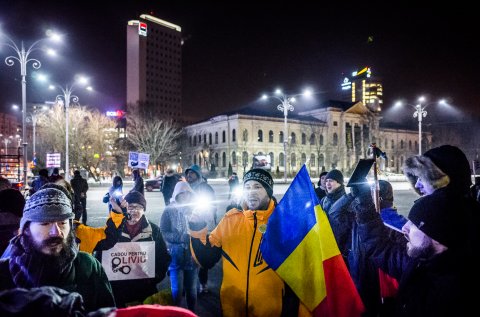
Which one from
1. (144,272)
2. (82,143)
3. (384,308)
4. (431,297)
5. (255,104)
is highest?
(255,104)

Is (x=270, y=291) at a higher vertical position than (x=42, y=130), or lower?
lower

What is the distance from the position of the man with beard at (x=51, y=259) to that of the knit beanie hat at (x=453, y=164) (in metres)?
2.12

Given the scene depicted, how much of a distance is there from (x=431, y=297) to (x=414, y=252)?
0.24 metres

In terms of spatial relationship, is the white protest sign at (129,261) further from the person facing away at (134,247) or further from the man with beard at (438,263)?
the man with beard at (438,263)

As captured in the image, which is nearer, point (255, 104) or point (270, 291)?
point (270, 291)

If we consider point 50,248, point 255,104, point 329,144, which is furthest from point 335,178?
point 255,104

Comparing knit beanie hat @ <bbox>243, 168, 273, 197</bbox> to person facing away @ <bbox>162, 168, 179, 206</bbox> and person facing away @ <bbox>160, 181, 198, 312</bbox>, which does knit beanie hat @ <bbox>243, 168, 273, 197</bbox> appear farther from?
person facing away @ <bbox>162, 168, 179, 206</bbox>

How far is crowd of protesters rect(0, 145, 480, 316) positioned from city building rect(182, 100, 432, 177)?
63.2m

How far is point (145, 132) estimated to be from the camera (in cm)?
5375

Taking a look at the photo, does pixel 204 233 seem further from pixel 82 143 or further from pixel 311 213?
pixel 82 143

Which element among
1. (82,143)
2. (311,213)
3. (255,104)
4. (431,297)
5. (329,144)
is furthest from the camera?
(255,104)

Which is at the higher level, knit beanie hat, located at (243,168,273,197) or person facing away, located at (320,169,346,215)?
knit beanie hat, located at (243,168,273,197)

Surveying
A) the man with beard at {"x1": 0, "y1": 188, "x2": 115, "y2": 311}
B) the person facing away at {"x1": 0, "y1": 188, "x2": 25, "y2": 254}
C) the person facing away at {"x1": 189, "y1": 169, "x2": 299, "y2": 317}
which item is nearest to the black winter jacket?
the person facing away at {"x1": 189, "y1": 169, "x2": 299, "y2": 317}

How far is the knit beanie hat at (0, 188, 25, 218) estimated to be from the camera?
402 centimetres
